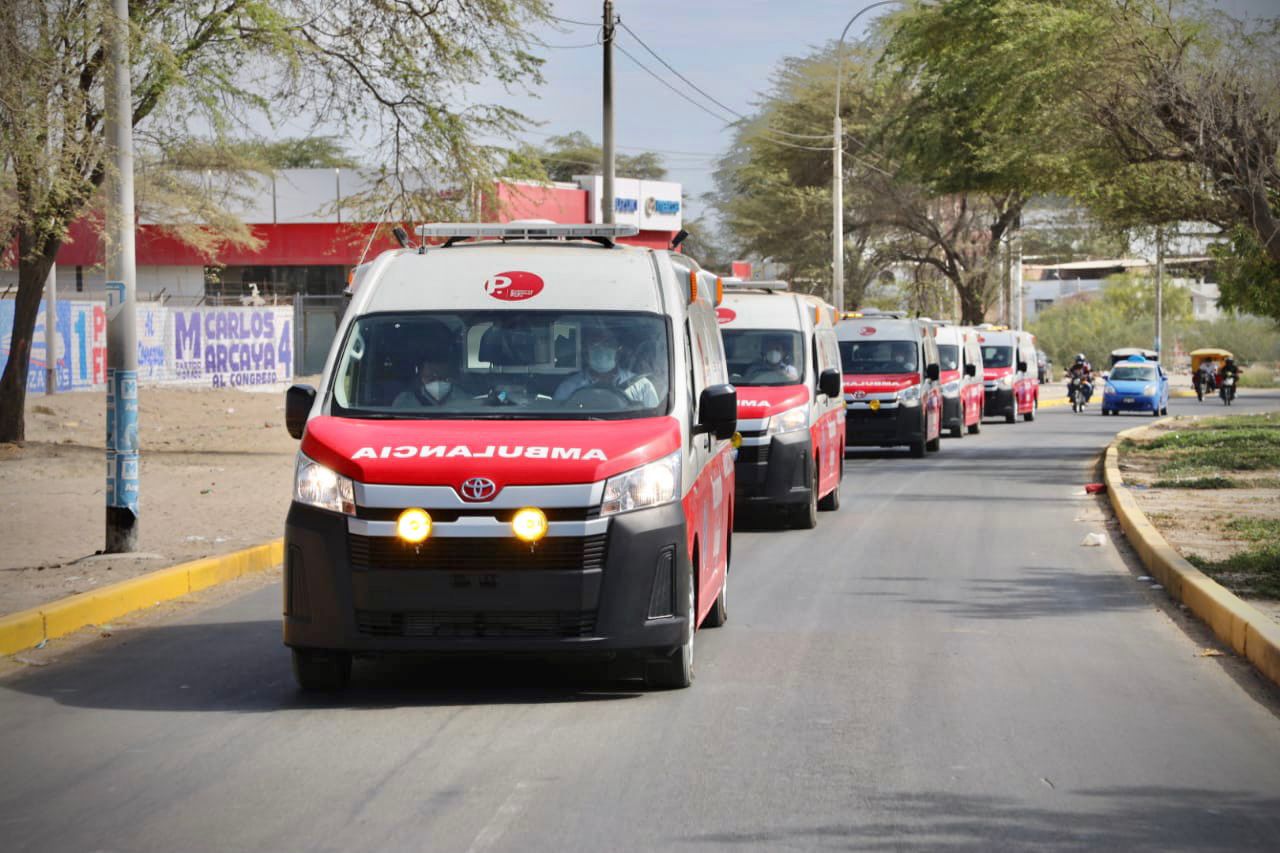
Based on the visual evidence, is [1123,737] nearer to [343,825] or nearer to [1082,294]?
[343,825]

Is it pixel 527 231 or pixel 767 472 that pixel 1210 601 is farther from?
pixel 767 472

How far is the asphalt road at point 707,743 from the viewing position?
5.78 metres

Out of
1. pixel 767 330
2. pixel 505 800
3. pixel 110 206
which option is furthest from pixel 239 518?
pixel 505 800

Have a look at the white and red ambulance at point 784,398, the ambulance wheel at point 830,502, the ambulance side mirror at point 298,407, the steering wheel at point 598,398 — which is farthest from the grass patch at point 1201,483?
the ambulance side mirror at point 298,407

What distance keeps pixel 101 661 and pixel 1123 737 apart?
17.4 ft

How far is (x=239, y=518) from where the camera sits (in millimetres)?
15773

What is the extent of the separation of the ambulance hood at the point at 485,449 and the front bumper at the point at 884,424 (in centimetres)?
1912

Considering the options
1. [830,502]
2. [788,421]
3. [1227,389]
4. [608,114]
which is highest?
[608,114]

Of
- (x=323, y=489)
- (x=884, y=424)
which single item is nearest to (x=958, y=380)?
(x=884, y=424)

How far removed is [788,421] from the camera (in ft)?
52.2

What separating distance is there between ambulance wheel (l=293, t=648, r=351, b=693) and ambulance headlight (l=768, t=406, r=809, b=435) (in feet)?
26.9

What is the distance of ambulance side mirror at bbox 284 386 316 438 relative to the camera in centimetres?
854

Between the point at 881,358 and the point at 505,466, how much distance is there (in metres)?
20.5

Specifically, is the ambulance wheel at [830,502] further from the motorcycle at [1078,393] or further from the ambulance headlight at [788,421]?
the motorcycle at [1078,393]
